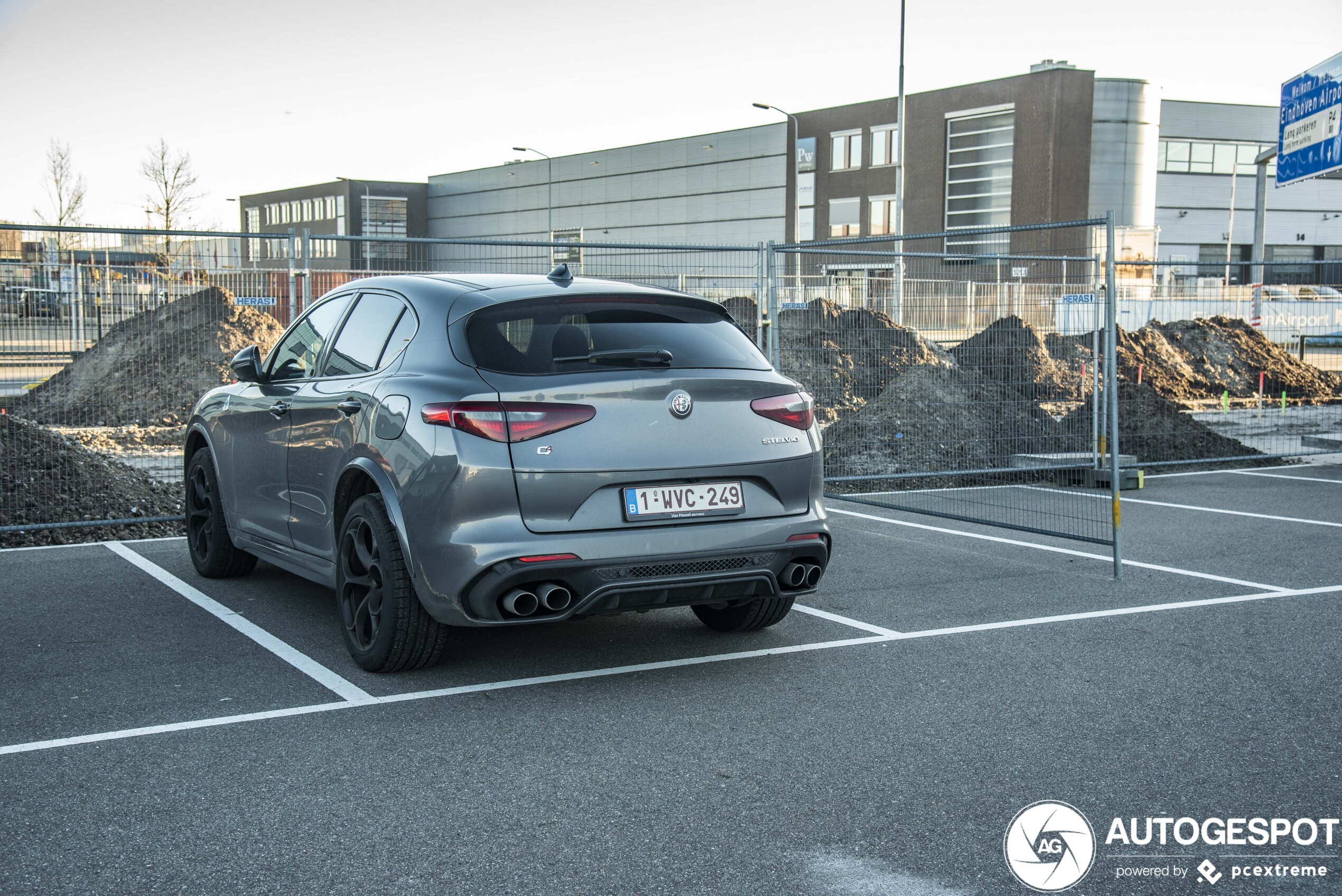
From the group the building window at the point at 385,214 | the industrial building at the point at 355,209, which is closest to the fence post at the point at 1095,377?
the industrial building at the point at 355,209

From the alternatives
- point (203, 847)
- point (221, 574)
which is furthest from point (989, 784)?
point (221, 574)

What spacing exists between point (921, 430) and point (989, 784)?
8820 millimetres

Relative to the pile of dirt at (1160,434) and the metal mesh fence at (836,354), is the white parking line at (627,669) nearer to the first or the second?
the metal mesh fence at (836,354)

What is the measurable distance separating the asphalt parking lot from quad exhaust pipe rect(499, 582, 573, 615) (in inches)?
16.4

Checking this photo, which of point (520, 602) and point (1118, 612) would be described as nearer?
point (520, 602)

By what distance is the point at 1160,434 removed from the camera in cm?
1384

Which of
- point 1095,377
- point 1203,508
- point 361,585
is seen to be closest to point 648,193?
point 1095,377

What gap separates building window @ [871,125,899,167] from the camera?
60.8 meters

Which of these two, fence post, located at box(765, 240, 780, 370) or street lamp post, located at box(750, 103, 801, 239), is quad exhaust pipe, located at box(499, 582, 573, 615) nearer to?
fence post, located at box(765, 240, 780, 370)

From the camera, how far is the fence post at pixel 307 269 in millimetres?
10709

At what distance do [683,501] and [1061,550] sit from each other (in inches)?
178

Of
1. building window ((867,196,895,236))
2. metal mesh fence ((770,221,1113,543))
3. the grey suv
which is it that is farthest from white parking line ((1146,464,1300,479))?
building window ((867,196,895,236))

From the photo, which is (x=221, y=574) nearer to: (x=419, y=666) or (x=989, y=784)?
(x=419, y=666)

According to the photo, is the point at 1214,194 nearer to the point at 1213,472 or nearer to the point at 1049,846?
the point at 1213,472
